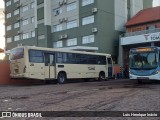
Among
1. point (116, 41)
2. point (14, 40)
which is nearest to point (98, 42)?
point (116, 41)

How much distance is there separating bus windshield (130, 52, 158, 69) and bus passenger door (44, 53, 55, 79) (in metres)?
5.98

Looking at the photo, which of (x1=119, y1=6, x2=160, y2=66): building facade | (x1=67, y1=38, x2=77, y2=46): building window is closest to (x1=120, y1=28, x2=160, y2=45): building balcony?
(x1=119, y1=6, x2=160, y2=66): building facade

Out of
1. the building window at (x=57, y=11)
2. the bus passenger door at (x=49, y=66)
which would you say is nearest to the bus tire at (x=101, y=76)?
the bus passenger door at (x=49, y=66)

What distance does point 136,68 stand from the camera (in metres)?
21.6

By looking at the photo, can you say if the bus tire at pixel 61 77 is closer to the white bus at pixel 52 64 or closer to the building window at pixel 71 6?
the white bus at pixel 52 64

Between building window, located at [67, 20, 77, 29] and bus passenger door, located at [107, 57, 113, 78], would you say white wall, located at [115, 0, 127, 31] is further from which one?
bus passenger door, located at [107, 57, 113, 78]

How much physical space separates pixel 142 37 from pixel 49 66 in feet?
64.5

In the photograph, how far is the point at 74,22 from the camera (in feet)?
155

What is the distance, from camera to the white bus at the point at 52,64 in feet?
69.3

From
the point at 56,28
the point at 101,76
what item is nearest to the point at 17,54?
the point at 101,76

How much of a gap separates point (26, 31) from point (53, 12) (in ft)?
29.0

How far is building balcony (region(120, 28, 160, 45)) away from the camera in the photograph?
121ft

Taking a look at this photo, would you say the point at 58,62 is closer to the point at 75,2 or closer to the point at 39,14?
the point at 75,2

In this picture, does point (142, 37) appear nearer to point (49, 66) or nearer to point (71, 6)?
point (71, 6)
